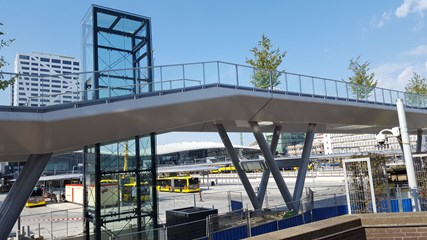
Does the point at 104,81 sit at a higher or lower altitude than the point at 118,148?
higher

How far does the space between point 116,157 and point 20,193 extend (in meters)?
3.94

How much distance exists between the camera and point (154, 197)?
15.6m

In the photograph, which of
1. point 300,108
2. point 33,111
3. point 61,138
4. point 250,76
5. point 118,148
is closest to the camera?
point 33,111

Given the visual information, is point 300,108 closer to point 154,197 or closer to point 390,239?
point 154,197

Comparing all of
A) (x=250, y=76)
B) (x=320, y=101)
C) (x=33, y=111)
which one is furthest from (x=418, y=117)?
(x=33, y=111)

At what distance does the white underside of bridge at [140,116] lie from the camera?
11.6 metres

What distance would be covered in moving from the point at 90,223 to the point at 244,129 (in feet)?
40.5

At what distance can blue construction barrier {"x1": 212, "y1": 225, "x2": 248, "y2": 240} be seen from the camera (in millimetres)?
12539

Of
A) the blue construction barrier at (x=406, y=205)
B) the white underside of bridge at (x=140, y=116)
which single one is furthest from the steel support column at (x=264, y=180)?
the blue construction barrier at (x=406, y=205)

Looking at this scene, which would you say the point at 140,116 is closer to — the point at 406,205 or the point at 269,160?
the point at 269,160

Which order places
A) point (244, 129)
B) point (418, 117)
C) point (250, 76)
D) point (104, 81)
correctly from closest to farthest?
point (104, 81) → point (250, 76) → point (244, 129) → point (418, 117)

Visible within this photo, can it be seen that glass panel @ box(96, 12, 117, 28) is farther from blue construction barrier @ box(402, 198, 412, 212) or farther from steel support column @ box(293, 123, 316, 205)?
blue construction barrier @ box(402, 198, 412, 212)

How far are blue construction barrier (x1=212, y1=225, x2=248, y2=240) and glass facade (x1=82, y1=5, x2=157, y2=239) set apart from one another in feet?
13.0

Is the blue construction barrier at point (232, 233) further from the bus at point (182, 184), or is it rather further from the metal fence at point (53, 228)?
the bus at point (182, 184)
